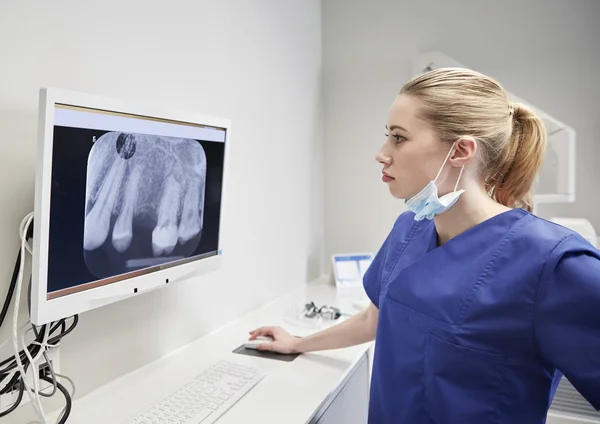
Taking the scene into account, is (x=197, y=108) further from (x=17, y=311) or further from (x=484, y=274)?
(x=484, y=274)

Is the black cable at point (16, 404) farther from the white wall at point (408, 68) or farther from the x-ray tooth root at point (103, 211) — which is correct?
the white wall at point (408, 68)

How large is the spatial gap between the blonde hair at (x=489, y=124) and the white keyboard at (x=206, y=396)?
86cm

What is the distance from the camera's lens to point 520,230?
3.31ft

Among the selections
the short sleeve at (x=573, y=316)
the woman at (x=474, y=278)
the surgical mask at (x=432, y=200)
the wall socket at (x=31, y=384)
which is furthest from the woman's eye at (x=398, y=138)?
the wall socket at (x=31, y=384)

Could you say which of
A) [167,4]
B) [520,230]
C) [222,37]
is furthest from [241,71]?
[520,230]

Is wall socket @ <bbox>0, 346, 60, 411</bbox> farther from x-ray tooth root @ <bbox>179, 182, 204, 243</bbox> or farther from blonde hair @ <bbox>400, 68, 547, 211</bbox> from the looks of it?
blonde hair @ <bbox>400, 68, 547, 211</bbox>

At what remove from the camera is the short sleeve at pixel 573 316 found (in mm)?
841

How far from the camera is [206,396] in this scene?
4.02ft

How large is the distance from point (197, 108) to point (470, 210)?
1.02 meters

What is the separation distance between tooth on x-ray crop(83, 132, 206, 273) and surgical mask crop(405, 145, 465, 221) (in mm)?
645

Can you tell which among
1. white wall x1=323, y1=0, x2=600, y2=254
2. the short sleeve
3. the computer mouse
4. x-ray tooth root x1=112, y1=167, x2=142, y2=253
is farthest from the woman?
white wall x1=323, y1=0, x2=600, y2=254

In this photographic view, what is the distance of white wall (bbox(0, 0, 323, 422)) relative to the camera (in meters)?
1.07

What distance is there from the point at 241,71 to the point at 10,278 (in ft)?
4.02

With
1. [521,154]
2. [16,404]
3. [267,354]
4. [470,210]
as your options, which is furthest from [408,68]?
[16,404]
